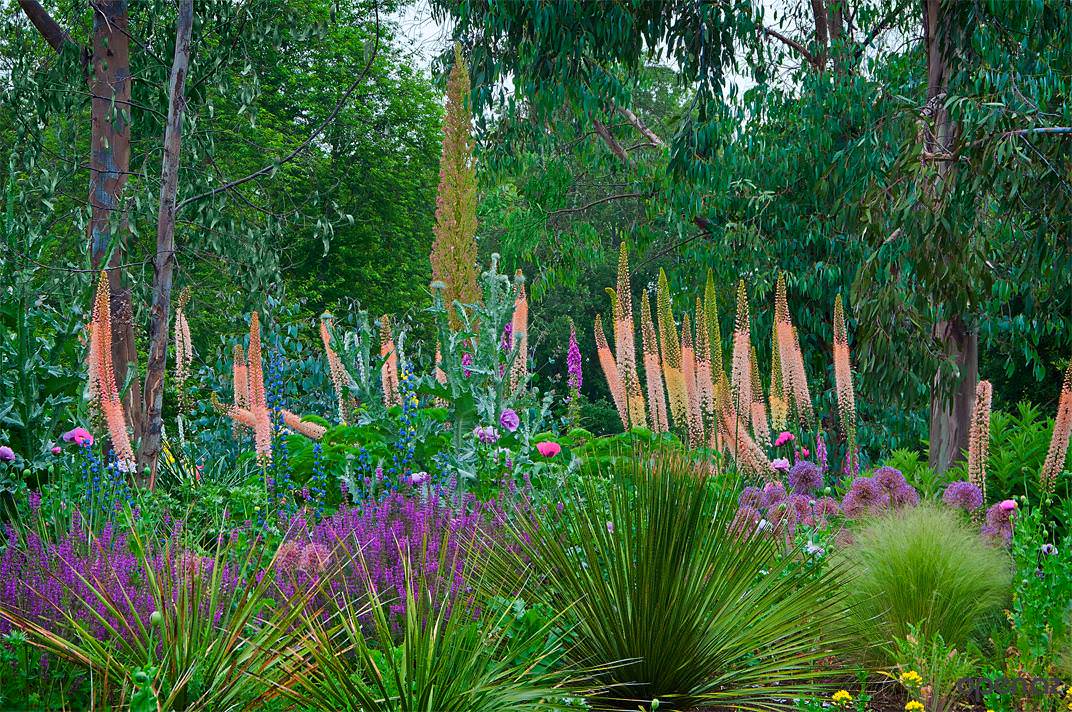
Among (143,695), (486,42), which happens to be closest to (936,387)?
(486,42)

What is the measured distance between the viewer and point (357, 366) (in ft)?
22.1

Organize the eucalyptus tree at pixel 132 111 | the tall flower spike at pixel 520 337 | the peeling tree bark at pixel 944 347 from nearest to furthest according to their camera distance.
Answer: the tall flower spike at pixel 520 337 < the peeling tree bark at pixel 944 347 < the eucalyptus tree at pixel 132 111

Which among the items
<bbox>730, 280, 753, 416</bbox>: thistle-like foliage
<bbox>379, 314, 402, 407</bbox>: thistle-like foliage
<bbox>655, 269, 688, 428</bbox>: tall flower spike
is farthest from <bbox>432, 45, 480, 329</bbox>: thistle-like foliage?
<bbox>730, 280, 753, 416</bbox>: thistle-like foliage

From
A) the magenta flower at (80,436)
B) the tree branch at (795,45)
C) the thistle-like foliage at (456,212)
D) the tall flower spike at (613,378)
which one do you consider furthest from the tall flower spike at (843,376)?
the tree branch at (795,45)

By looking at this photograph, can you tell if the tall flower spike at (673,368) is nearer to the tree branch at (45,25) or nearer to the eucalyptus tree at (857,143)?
the eucalyptus tree at (857,143)

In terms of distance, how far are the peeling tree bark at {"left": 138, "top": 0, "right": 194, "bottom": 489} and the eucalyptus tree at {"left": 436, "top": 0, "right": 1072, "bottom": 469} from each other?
5.70 metres

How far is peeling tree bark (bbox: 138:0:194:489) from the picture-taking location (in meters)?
5.85

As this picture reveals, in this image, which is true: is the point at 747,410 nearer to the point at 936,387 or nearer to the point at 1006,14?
the point at 936,387

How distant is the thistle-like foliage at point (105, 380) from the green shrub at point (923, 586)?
11.4ft

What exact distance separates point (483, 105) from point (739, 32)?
3502 mm

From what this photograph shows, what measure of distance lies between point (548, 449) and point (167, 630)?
2.94 meters

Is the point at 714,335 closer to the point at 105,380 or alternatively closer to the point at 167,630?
the point at 105,380

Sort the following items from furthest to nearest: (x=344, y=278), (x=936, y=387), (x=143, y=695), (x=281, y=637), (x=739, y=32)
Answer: (x=344, y=278) → (x=739, y=32) → (x=936, y=387) → (x=281, y=637) → (x=143, y=695)

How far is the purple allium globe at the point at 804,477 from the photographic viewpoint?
20.2 ft
